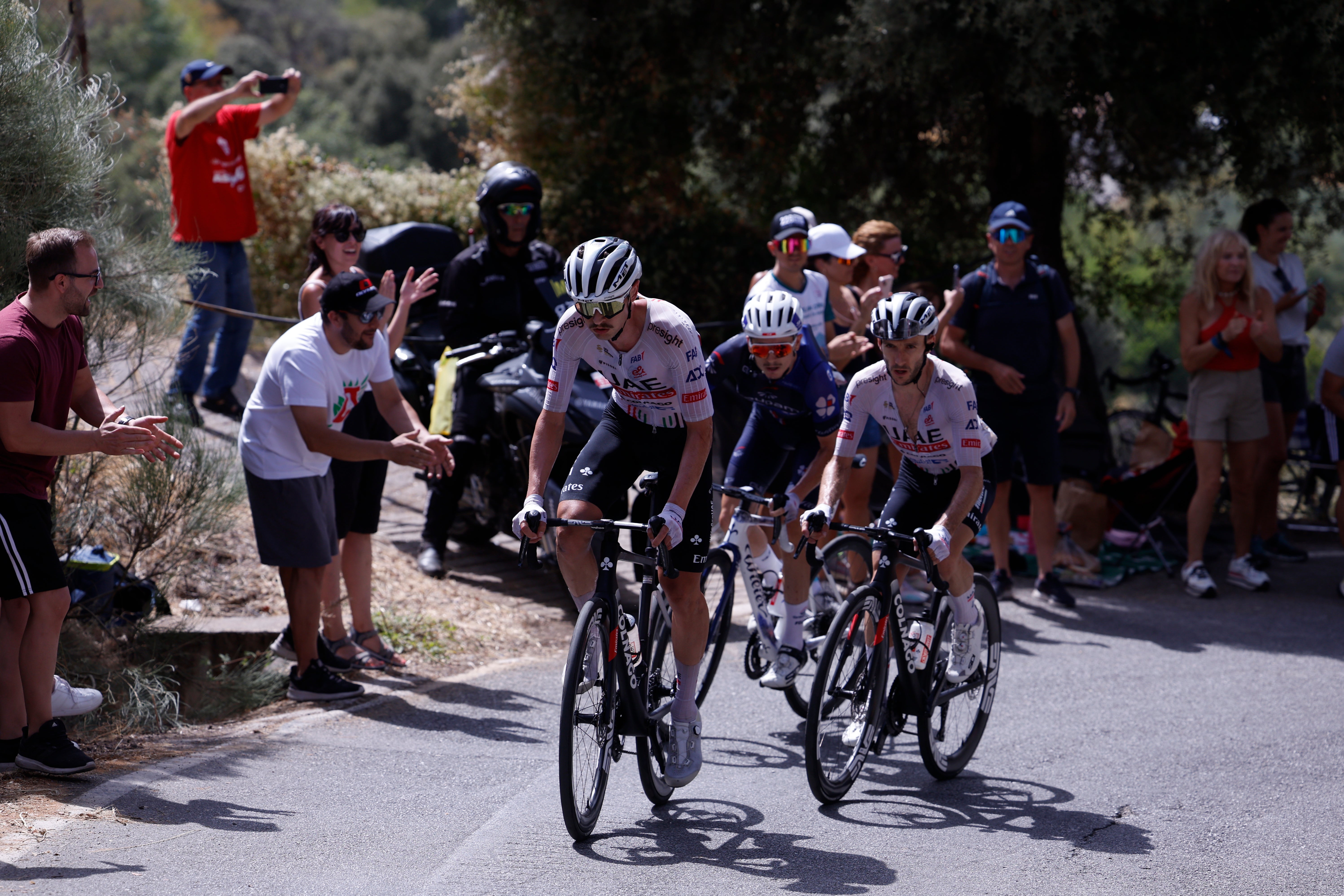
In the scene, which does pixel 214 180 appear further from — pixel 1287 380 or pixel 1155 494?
pixel 1287 380

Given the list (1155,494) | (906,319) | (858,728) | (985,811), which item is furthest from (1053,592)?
(906,319)

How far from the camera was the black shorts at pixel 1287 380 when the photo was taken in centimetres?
898

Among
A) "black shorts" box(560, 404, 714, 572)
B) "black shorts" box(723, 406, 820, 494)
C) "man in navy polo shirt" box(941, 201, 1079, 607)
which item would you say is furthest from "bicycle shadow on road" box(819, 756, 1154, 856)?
"man in navy polo shirt" box(941, 201, 1079, 607)

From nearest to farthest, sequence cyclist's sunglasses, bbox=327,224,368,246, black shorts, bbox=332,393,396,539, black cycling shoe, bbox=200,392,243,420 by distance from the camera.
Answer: black shorts, bbox=332,393,396,539, cyclist's sunglasses, bbox=327,224,368,246, black cycling shoe, bbox=200,392,243,420

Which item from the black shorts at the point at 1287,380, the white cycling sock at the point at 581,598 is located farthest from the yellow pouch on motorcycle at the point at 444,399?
the black shorts at the point at 1287,380

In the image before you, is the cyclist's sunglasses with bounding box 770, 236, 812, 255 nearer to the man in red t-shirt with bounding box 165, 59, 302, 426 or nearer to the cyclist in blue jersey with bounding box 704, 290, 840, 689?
the cyclist in blue jersey with bounding box 704, 290, 840, 689

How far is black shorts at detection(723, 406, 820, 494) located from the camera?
6.14 metres

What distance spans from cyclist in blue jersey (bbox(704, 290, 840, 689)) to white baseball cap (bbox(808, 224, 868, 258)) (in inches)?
50.3

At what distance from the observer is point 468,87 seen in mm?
13156

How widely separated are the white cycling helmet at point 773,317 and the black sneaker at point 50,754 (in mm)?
3128

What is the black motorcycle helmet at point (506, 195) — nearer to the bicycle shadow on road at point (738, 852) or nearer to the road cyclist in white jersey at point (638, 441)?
the road cyclist in white jersey at point (638, 441)

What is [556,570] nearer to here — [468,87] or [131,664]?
[131,664]

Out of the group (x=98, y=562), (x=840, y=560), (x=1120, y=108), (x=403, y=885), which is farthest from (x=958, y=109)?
(x=403, y=885)

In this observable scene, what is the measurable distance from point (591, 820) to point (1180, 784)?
7.99ft
